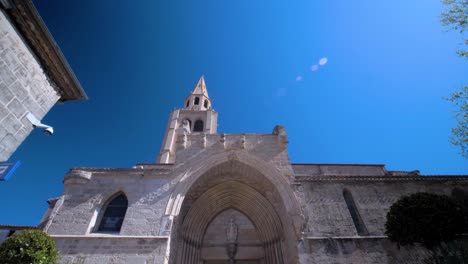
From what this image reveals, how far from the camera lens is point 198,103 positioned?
29062mm

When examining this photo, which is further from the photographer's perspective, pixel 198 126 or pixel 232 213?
pixel 198 126

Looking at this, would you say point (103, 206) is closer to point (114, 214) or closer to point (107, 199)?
point (107, 199)

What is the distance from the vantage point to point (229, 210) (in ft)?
34.8

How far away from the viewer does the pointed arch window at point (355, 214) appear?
7825mm

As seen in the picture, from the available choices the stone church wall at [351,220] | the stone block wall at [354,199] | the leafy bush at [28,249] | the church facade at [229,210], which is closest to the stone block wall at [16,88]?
the leafy bush at [28,249]

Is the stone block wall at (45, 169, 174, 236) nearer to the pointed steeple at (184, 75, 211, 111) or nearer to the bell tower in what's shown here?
the bell tower

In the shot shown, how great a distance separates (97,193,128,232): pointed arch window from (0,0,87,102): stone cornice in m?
4.70

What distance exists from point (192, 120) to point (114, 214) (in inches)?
703

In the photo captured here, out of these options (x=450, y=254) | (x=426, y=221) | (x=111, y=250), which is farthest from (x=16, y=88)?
(x=450, y=254)

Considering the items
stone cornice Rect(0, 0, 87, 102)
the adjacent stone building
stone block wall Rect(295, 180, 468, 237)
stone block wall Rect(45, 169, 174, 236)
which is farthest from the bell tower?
the adjacent stone building

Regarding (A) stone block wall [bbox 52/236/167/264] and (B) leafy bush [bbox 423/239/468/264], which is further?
(A) stone block wall [bbox 52/236/167/264]

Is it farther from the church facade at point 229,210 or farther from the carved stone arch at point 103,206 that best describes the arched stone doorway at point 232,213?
the carved stone arch at point 103,206

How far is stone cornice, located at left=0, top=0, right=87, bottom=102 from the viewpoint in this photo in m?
3.96

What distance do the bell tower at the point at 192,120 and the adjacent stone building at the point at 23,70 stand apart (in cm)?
1433
